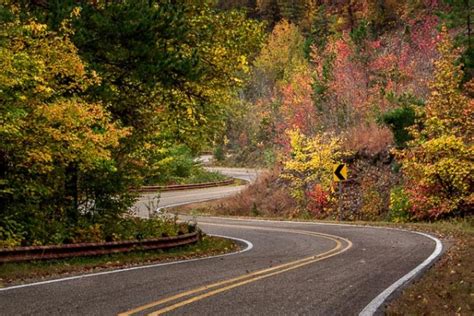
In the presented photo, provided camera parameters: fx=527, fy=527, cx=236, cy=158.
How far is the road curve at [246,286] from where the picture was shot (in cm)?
744

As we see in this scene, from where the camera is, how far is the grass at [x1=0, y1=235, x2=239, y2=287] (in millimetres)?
10359

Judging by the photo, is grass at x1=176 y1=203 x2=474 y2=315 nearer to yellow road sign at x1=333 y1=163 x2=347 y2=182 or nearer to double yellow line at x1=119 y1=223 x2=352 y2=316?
double yellow line at x1=119 y1=223 x2=352 y2=316

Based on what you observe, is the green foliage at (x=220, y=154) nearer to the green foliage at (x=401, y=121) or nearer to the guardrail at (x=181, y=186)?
the guardrail at (x=181, y=186)

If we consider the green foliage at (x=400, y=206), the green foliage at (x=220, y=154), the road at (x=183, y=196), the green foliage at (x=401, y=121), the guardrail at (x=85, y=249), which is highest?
the green foliage at (x=220, y=154)

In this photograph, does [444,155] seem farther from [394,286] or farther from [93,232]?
[93,232]

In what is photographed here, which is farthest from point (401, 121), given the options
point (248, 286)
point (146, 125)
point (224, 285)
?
point (224, 285)

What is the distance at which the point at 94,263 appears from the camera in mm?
12812

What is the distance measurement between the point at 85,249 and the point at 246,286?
5.64m

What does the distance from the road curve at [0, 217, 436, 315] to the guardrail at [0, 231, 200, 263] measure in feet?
7.00

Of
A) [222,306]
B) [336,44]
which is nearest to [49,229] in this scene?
[222,306]

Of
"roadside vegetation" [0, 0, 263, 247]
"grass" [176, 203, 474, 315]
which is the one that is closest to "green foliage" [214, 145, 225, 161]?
"roadside vegetation" [0, 0, 263, 247]

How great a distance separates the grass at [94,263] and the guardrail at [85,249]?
4.7 inches

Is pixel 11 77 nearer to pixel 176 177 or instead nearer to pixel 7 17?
pixel 7 17

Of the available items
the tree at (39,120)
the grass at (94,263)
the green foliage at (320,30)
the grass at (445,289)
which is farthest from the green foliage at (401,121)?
the green foliage at (320,30)
